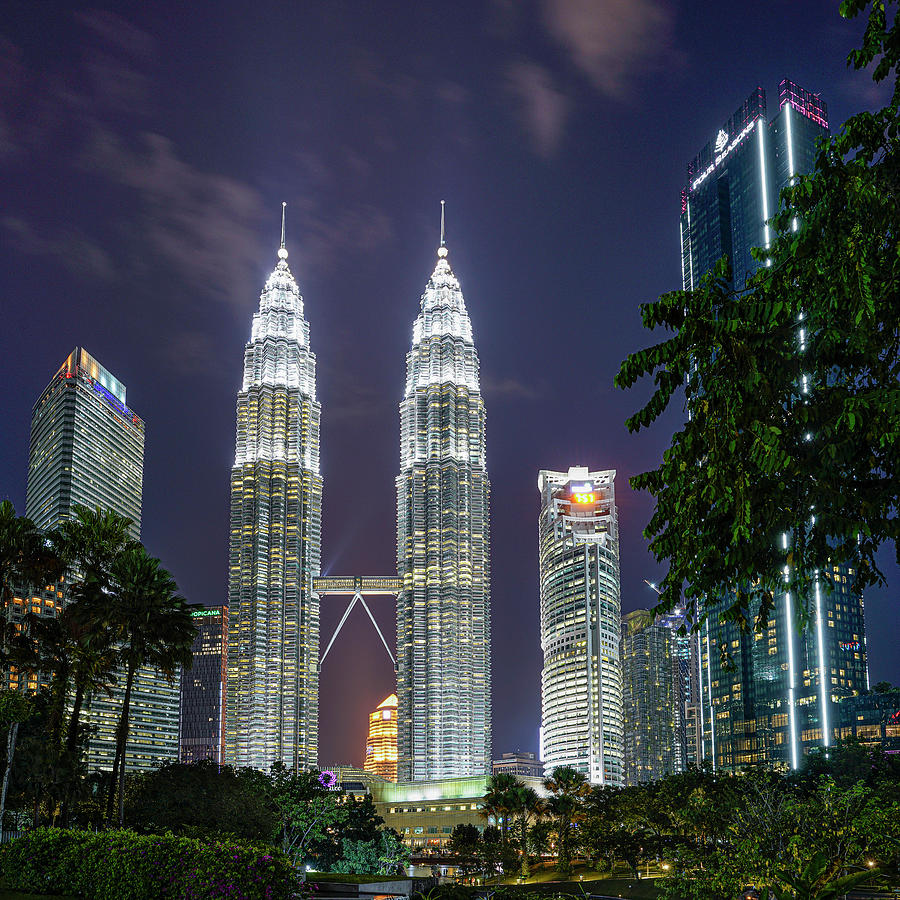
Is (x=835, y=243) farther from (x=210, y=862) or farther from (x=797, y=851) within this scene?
(x=797, y=851)

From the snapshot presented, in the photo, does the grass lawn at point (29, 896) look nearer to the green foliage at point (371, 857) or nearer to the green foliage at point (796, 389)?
the green foliage at point (796, 389)

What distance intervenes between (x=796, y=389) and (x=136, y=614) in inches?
1657

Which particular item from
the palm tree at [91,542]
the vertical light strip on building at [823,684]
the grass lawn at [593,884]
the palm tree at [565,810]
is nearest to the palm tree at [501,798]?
the palm tree at [565,810]

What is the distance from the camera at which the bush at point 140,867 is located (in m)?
24.2

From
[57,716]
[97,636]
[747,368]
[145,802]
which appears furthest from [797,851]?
[145,802]

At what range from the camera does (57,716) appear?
5106 centimetres

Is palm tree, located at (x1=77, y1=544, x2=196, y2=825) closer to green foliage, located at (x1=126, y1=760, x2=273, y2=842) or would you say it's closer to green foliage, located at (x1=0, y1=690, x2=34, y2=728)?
green foliage, located at (x1=0, y1=690, x2=34, y2=728)

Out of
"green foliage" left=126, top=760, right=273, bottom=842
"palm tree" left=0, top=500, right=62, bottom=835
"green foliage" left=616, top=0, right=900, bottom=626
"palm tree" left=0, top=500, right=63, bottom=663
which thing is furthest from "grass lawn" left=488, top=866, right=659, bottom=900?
"green foliage" left=616, top=0, right=900, bottom=626

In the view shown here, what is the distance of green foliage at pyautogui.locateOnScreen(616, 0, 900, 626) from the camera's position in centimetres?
1117

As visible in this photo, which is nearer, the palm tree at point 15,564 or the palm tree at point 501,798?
the palm tree at point 15,564

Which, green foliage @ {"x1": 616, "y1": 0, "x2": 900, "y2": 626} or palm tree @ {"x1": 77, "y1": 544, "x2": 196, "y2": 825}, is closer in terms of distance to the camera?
green foliage @ {"x1": 616, "y1": 0, "x2": 900, "y2": 626}

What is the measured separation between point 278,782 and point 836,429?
91418mm

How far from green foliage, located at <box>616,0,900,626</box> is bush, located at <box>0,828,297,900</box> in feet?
53.0

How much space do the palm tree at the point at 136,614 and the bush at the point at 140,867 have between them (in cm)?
1575
